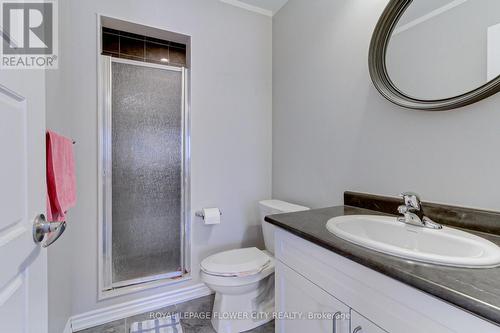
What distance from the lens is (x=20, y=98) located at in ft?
2.05

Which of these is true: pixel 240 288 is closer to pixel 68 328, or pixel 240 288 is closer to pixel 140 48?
pixel 68 328

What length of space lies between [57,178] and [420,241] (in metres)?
1.59

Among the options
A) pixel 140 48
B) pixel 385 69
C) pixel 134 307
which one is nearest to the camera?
pixel 385 69

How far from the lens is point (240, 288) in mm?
1501

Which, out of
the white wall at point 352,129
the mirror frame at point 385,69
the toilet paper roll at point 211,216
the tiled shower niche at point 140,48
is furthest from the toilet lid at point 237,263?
the tiled shower niche at point 140,48

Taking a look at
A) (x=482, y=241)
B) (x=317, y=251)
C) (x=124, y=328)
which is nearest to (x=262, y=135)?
(x=317, y=251)

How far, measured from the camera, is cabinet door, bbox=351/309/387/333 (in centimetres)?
73

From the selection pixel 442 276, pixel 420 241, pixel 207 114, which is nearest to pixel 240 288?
pixel 420 241

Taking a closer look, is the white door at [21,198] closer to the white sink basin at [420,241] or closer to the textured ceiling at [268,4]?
the white sink basin at [420,241]

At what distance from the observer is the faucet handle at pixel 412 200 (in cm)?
99

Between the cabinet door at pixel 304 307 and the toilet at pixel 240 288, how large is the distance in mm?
343

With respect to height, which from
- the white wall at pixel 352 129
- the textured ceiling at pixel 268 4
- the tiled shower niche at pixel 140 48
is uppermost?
the textured ceiling at pixel 268 4

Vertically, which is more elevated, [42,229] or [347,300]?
[42,229]

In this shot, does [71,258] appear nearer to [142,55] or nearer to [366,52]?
[142,55]
